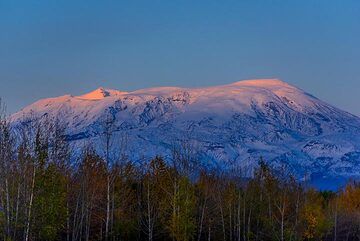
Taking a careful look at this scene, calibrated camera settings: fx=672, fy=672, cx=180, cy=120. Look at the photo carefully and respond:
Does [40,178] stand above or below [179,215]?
above

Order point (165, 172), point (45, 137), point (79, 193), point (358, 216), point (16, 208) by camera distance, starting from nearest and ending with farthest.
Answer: point (16, 208)
point (45, 137)
point (79, 193)
point (165, 172)
point (358, 216)

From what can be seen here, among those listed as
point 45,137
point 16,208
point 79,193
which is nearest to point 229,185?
point 79,193

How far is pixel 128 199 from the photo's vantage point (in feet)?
205

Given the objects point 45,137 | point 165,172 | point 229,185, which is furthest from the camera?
point 229,185

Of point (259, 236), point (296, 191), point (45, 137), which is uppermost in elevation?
point (45, 137)

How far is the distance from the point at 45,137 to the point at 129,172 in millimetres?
23976

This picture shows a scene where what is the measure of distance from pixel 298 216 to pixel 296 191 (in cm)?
461

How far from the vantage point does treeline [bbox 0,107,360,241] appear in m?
41.9

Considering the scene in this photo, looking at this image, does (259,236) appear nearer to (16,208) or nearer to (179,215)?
(179,215)

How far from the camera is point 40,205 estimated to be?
1633 inches

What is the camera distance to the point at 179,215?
175 ft

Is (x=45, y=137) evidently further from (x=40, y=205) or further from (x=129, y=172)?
(x=129, y=172)

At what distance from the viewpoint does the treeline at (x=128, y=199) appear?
41.9 meters

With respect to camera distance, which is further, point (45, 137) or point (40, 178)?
point (45, 137)
